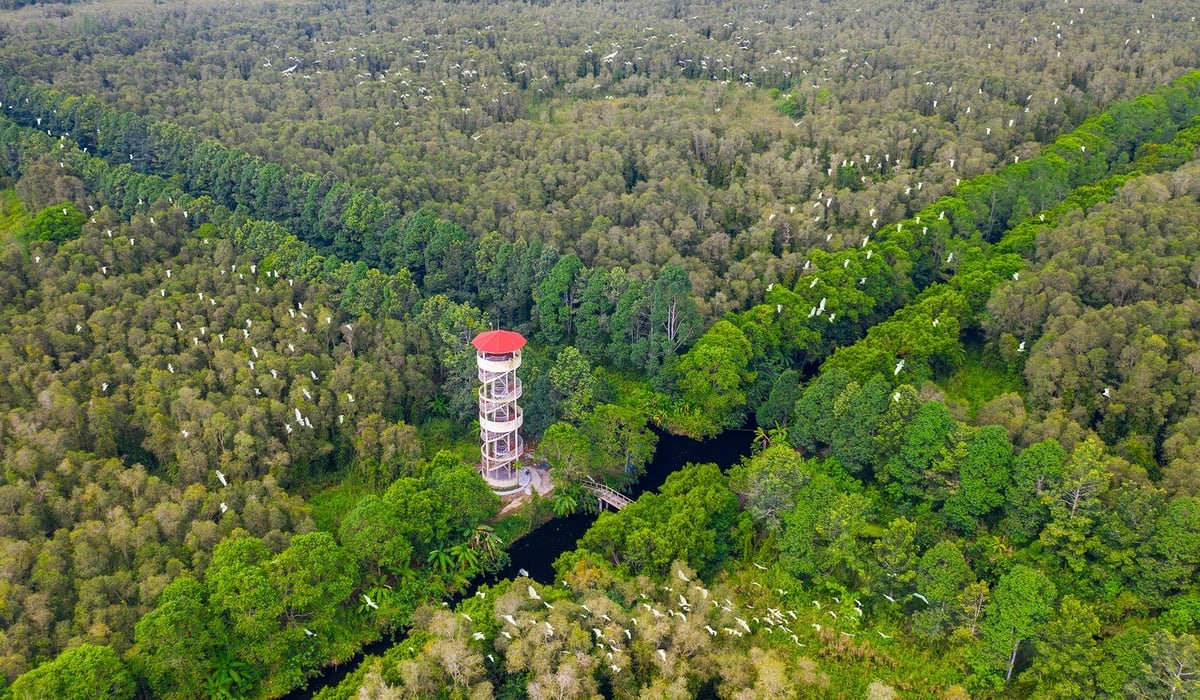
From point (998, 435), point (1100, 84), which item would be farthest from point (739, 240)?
point (1100, 84)

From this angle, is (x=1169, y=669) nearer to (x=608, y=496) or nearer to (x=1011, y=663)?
(x=1011, y=663)

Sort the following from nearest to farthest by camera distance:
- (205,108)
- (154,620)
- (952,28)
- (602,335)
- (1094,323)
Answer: (154,620), (1094,323), (602,335), (205,108), (952,28)

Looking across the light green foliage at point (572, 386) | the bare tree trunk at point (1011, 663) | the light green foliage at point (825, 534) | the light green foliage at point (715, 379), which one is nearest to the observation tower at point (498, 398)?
the light green foliage at point (572, 386)

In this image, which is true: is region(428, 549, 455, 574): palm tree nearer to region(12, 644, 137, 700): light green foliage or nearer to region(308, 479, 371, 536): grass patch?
region(308, 479, 371, 536): grass patch

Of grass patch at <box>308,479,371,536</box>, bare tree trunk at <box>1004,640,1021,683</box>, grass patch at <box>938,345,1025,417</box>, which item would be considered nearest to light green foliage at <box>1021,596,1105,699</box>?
bare tree trunk at <box>1004,640,1021,683</box>

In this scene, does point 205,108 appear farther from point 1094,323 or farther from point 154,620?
point 1094,323

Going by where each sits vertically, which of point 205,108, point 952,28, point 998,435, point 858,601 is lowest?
point 858,601
